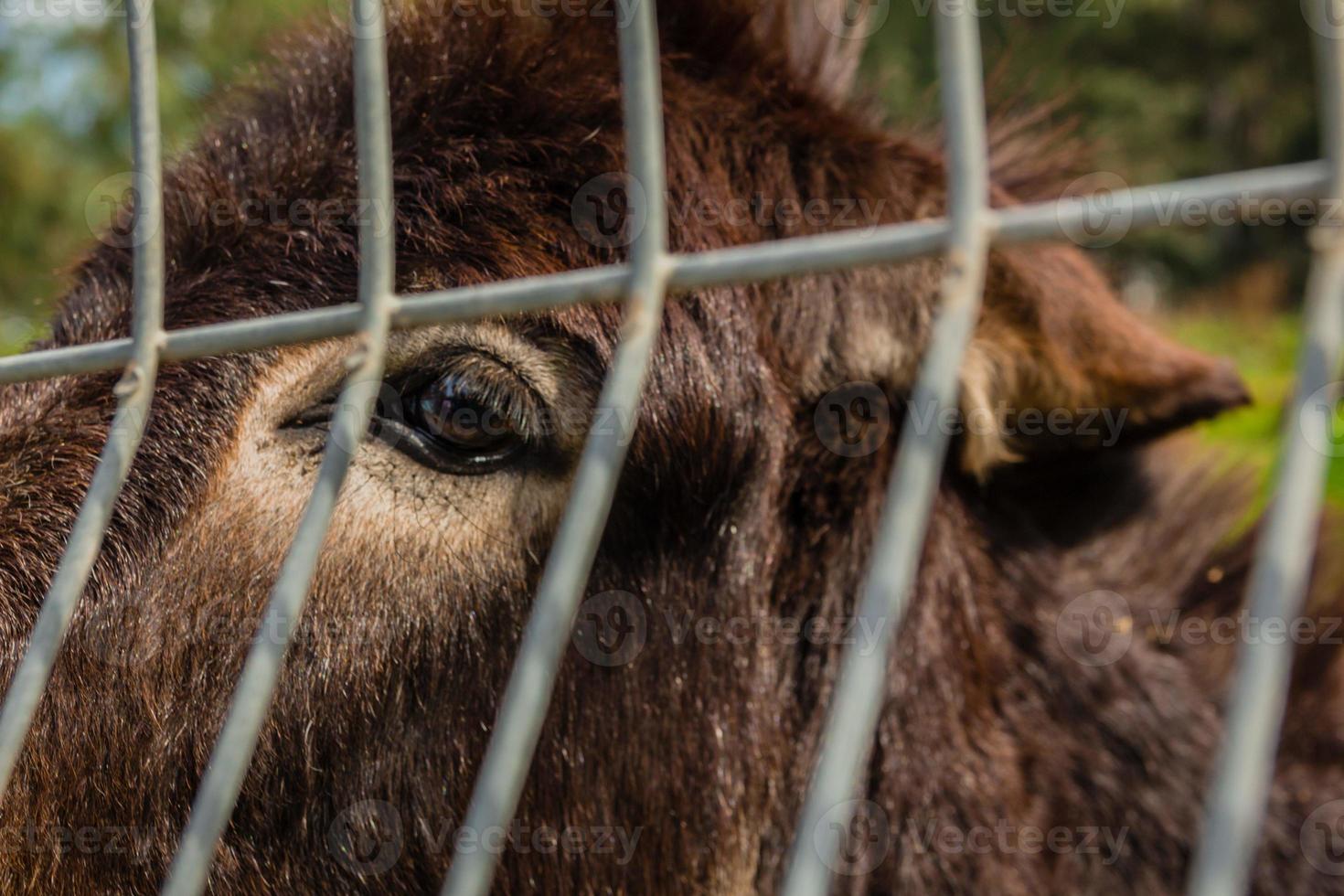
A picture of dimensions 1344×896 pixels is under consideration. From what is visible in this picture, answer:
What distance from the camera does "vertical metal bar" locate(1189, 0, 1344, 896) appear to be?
2.48ft

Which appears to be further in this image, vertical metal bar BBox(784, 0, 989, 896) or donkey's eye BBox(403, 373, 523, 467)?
donkey's eye BBox(403, 373, 523, 467)

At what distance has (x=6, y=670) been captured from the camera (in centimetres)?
188

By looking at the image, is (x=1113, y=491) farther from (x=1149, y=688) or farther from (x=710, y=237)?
(x=710, y=237)

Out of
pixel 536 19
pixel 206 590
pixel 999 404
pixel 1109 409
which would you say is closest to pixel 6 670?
pixel 206 590

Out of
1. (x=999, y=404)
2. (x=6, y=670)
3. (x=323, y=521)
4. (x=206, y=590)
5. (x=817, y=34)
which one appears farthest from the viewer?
(x=817, y=34)

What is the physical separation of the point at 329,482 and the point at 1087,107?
1597 centimetres

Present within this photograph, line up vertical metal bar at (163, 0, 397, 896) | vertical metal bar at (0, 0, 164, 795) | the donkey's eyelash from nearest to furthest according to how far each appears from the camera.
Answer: vertical metal bar at (163, 0, 397, 896) → vertical metal bar at (0, 0, 164, 795) → the donkey's eyelash

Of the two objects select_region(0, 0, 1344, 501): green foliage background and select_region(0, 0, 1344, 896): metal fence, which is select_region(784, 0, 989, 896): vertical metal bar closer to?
select_region(0, 0, 1344, 896): metal fence

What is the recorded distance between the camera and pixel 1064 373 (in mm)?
2410

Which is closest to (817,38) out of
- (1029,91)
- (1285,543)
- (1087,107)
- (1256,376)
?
(1029,91)

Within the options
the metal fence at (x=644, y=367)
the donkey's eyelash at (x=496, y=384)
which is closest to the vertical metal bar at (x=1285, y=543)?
the metal fence at (x=644, y=367)

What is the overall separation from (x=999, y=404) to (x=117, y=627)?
184 centimetres

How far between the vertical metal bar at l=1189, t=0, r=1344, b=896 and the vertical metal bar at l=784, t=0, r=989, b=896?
25 cm

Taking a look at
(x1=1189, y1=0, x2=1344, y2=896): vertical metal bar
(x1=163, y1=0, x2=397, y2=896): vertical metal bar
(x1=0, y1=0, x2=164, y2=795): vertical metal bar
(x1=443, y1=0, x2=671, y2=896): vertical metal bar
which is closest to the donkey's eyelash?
(x1=0, y1=0, x2=164, y2=795): vertical metal bar
